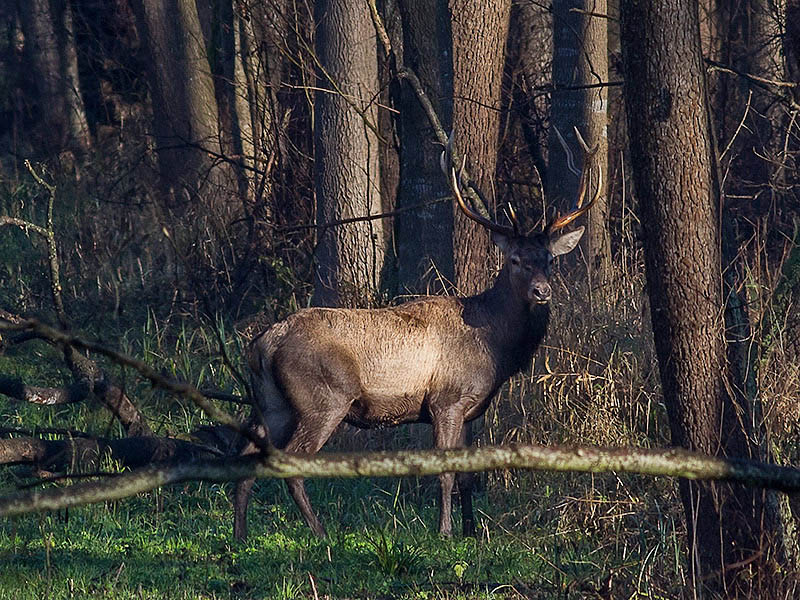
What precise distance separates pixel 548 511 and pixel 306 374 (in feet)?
5.67

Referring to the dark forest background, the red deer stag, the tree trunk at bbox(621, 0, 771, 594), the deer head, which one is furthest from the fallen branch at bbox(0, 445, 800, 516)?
the deer head

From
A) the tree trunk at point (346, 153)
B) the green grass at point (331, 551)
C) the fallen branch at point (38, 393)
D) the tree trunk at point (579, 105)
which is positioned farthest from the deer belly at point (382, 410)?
the tree trunk at point (579, 105)

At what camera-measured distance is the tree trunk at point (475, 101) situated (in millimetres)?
9742

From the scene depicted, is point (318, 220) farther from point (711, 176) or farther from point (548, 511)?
point (711, 176)

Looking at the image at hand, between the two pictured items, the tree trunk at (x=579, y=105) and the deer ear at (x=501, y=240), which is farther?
the tree trunk at (x=579, y=105)

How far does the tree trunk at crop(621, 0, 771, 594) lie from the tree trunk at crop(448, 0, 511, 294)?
4.33 m

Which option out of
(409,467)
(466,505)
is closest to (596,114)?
(466,505)

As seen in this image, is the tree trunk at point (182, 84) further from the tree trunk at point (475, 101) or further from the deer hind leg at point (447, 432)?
the deer hind leg at point (447, 432)

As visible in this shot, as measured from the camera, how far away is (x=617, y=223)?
14383mm

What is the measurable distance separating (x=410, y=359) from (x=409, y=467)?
5.19m

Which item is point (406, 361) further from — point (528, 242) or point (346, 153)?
point (346, 153)

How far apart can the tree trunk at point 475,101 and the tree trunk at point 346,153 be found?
113 cm

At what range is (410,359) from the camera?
7.90m

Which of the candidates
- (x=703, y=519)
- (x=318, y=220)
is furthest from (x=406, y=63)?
(x=703, y=519)
